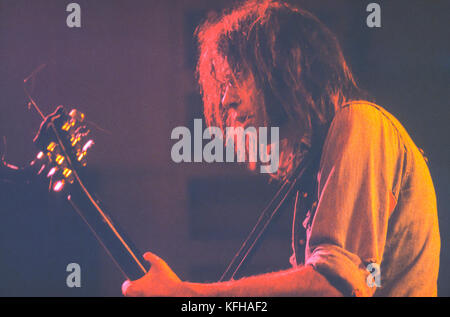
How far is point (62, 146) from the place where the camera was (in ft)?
→ 5.91

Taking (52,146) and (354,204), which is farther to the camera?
(52,146)

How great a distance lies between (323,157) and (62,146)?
47.0 inches

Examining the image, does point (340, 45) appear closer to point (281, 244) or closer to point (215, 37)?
point (215, 37)

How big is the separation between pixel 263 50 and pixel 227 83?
9.1 inches

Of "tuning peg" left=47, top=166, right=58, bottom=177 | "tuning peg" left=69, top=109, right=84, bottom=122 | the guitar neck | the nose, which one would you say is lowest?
the guitar neck

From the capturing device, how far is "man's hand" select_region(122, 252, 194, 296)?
1.82 meters

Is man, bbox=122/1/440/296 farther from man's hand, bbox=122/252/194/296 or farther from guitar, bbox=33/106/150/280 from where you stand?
guitar, bbox=33/106/150/280

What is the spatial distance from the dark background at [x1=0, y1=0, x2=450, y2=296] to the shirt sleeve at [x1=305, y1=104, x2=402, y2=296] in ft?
0.72

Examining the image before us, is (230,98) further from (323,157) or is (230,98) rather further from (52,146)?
(52,146)

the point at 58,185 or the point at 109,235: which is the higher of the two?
the point at 58,185

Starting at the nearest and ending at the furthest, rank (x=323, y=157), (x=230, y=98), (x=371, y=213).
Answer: (x=371, y=213) < (x=323, y=157) < (x=230, y=98)

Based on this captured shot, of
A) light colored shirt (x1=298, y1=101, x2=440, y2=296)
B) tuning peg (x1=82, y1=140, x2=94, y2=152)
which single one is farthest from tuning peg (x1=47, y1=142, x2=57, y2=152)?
light colored shirt (x1=298, y1=101, x2=440, y2=296)

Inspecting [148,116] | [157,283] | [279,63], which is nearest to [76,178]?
[148,116]

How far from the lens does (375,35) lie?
6.38 ft
